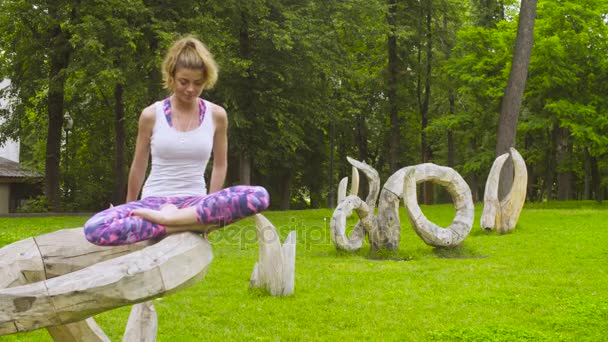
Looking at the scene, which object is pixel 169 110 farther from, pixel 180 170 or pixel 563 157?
pixel 563 157

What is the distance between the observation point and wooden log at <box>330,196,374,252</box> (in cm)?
1475

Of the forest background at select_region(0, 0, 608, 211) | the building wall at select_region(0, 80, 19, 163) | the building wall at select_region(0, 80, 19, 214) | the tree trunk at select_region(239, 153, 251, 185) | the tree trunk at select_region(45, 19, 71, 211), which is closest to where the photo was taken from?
the forest background at select_region(0, 0, 608, 211)

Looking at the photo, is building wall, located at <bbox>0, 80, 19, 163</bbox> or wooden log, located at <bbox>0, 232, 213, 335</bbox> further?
building wall, located at <bbox>0, 80, 19, 163</bbox>

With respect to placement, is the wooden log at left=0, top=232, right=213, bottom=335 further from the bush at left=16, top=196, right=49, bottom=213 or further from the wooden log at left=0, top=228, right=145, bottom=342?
the bush at left=16, top=196, right=49, bottom=213

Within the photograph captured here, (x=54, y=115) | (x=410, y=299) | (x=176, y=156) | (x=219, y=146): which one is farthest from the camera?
(x=54, y=115)

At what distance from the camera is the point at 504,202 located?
1922 cm

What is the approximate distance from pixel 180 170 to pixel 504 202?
1624 centimetres

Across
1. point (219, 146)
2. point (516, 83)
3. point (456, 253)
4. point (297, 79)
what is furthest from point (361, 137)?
point (219, 146)

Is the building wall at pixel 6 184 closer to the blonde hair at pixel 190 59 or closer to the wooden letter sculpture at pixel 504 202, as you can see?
the wooden letter sculpture at pixel 504 202

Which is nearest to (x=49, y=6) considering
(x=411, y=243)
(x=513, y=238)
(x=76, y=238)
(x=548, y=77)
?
(x=411, y=243)

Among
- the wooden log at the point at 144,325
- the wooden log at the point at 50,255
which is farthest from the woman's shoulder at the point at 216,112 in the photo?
the wooden log at the point at 144,325

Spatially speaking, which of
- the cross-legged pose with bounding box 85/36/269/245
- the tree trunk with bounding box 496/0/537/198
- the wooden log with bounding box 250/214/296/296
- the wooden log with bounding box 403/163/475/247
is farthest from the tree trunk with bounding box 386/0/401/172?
the cross-legged pose with bounding box 85/36/269/245

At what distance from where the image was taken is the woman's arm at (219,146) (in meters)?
4.48

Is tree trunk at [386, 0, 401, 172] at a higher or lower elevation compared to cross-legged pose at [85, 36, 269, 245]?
higher
